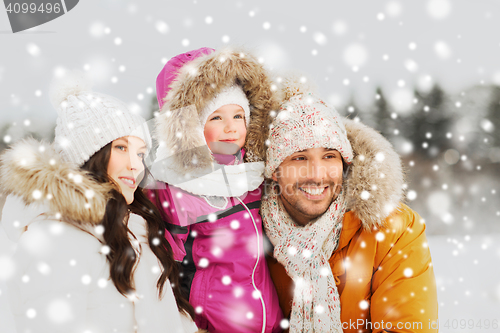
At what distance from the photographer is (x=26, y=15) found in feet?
7.53

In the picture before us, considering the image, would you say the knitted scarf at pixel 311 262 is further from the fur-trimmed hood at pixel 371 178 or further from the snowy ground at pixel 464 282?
the snowy ground at pixel 464 282

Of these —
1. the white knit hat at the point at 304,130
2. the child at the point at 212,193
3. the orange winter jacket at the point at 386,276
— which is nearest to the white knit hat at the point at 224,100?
the child at the point at 212,193

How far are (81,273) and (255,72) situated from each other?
4.23ft

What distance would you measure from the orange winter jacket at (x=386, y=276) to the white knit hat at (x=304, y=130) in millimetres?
449

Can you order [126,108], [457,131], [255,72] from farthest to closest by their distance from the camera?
[457,131], [255,72], [126,108]

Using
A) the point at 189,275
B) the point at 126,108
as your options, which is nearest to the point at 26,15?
the point at 126,108

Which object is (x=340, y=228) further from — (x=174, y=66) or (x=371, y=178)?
(x=174, y=66)

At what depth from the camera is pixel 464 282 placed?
3.45m

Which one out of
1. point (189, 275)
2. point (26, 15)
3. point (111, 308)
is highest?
point (26, 15)

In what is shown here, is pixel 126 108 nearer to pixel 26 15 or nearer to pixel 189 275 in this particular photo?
pixel 189 275

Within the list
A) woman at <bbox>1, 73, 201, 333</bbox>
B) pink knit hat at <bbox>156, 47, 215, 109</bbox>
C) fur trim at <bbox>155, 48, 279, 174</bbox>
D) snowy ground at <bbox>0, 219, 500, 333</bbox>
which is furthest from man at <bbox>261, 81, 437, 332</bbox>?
snowy ground at <bbox>0, 219, 500, 333</bbox>

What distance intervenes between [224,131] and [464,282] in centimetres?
324

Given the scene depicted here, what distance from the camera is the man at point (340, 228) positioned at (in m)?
1.76

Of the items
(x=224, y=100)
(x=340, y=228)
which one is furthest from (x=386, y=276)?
(x=224, y=100)
